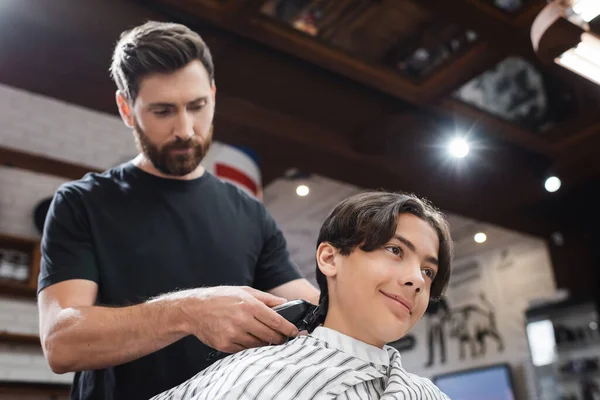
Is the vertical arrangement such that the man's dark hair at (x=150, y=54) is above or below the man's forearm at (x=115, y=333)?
Answer: above

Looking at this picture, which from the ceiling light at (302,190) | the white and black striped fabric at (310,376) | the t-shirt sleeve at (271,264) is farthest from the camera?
the ceiling light at (302,190)

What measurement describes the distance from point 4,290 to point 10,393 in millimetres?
660

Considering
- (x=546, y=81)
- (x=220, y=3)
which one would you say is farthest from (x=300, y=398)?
(x=546, y=81)

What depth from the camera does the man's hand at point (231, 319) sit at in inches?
44.2

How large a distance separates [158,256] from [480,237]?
6355 millimetres

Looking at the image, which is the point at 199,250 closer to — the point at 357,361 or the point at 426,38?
the point at 357,361

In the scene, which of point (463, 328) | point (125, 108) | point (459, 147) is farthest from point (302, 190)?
point (125, 108)

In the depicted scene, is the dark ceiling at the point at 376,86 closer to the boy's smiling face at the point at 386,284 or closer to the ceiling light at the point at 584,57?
the ceiling light at the point at 584,57

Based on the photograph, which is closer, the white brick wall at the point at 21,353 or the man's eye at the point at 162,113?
the man's eye at the point at 162,113

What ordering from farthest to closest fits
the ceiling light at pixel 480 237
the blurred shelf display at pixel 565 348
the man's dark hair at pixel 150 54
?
the ceiling light at pixel 480 237
the blurred shelf display at pixel 565 348
the man's dark hair at pixel 150 54

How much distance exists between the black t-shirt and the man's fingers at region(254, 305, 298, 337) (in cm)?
29

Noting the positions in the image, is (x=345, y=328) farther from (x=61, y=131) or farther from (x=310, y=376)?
(x=61, y=131)

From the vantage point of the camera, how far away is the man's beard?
154 cm

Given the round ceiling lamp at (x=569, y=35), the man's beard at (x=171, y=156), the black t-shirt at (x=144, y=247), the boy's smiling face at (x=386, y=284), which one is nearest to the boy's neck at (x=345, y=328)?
the boy's smiling face at (x=386, y=284)
